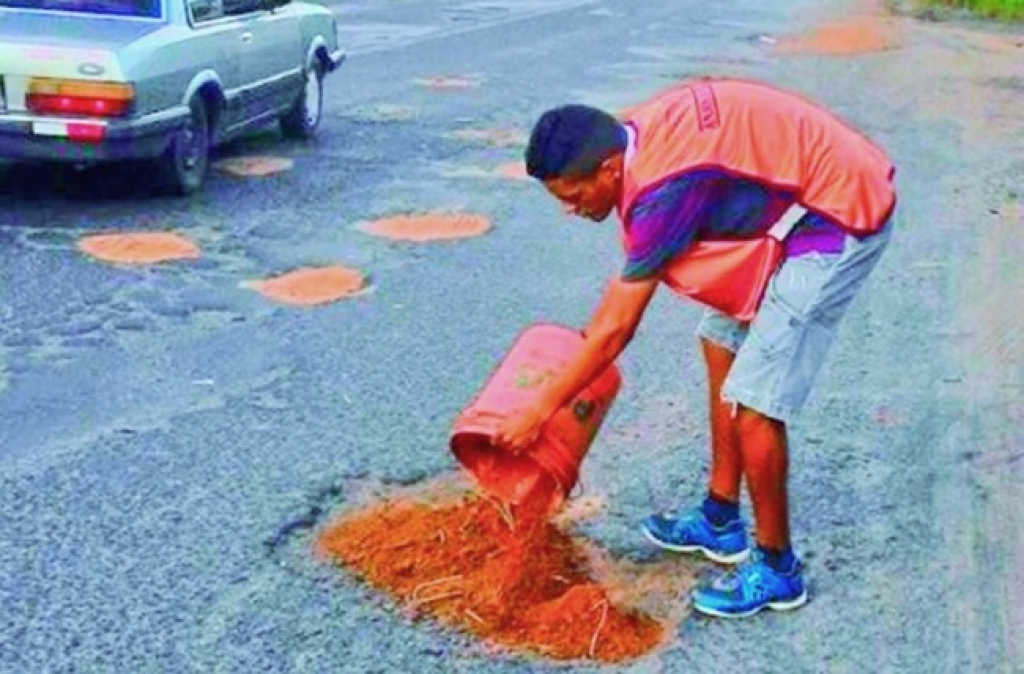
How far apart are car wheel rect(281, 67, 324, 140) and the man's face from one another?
770 cm

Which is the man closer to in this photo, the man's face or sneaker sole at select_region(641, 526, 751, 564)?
the man's face

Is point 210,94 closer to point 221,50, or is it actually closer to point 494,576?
point 221,50

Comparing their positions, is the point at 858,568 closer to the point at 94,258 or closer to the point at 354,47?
the point at 94,258

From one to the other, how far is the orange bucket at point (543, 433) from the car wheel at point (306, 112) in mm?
7398

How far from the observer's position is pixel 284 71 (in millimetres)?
11359

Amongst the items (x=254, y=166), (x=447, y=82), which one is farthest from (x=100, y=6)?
(x=447, y=82)

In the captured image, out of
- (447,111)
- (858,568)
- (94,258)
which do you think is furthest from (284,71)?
(858,568)

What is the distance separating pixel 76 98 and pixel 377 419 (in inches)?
145

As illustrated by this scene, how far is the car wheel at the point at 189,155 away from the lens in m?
9.56

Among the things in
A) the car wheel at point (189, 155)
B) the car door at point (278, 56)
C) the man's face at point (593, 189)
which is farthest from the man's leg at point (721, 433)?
the car door at point (278, 56)

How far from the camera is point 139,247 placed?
28.1ft

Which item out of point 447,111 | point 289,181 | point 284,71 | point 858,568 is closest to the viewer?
point 858,568

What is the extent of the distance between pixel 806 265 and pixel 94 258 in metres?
4.79

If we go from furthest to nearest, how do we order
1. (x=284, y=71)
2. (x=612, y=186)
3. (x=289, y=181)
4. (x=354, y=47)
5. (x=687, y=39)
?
(x=687, y=39) < (x=354, y=47) < (x=284, y=71) < (x=289, y=181) < (x=612, y=186)
